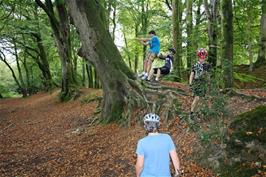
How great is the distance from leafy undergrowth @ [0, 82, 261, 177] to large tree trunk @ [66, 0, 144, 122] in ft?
2.95

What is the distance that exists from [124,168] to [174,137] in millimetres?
1530

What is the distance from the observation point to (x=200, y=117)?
8148mm

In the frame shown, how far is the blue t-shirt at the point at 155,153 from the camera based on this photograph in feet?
12.8

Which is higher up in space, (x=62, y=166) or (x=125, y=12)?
(x=125, y=12)

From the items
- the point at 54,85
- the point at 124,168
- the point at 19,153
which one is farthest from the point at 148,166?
the point at 54,85

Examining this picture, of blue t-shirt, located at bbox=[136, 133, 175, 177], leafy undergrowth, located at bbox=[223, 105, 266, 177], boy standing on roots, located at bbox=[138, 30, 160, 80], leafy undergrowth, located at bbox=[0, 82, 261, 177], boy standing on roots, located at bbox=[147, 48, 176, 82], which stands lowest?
leafy undergrowth, located at bbox=[0, 82, 261, 177]

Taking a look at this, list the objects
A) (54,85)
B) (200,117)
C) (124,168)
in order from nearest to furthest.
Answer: (124,168), (200,117), (54,85)

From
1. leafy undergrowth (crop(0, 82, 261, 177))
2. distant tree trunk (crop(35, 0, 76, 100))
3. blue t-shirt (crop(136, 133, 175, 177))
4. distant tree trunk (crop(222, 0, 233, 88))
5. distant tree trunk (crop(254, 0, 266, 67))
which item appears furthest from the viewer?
distant tree trunk (crop(35, 0, 76, 100))

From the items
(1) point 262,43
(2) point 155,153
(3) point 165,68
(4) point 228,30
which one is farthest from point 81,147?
(1) point 262,43

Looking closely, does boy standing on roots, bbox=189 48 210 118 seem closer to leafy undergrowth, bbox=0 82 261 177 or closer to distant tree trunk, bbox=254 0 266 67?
leafy undergrowth, bbox=0 82 261 177

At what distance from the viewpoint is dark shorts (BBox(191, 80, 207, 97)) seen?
771 cm

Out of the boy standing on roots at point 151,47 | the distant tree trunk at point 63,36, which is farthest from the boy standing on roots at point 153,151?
the distant tree trunk at point 63,36

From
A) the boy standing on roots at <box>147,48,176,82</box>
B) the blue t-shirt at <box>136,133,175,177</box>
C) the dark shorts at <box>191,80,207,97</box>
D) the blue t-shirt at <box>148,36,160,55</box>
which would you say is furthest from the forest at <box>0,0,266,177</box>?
the blue t-shirt at <box>136,133,175,177</box>

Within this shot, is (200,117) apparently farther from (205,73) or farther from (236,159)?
(236,159)
